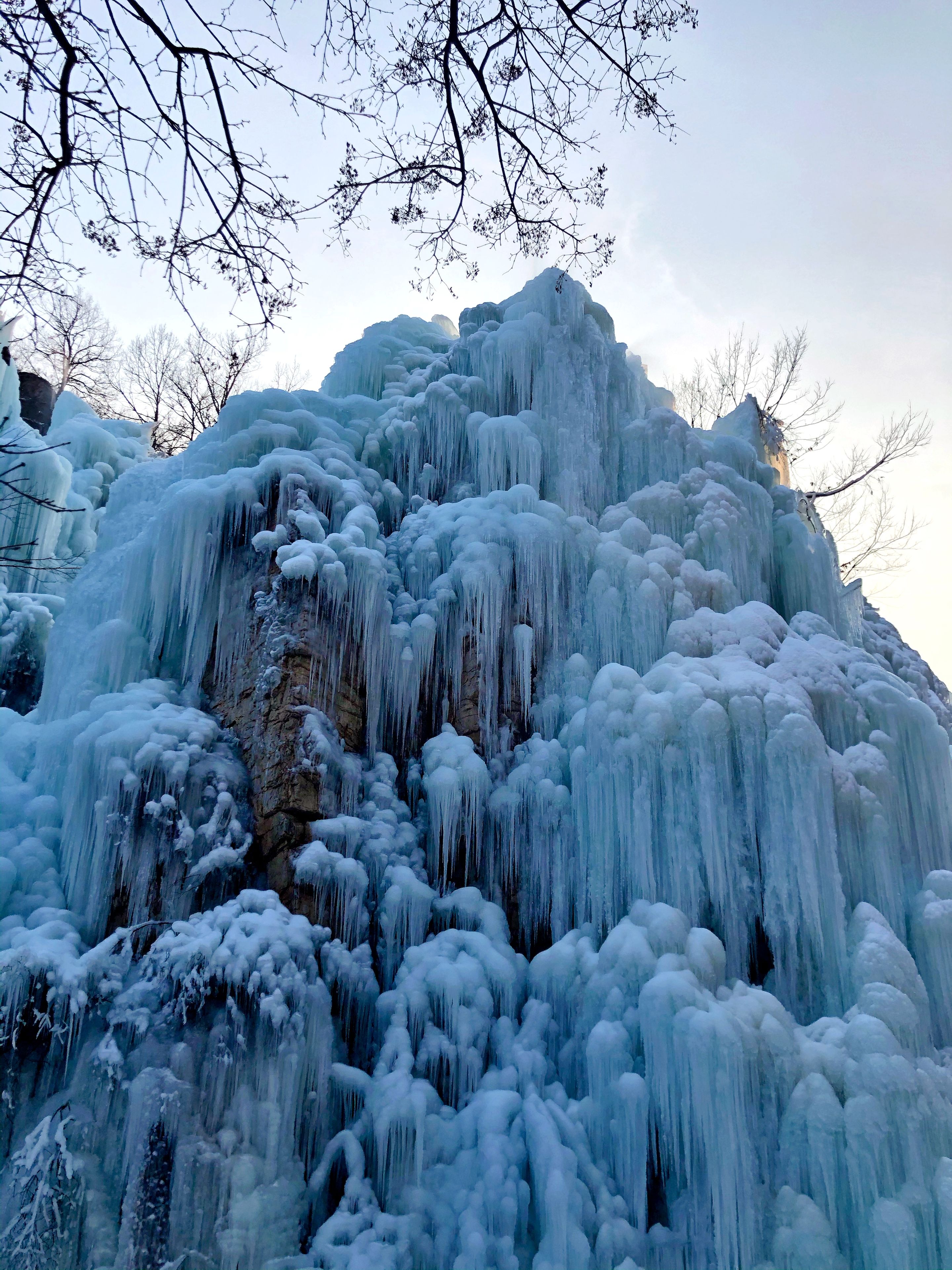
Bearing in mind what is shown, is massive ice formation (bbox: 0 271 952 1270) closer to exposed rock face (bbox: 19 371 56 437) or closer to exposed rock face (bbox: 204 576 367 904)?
exposed rock face (bbox: 204 576 367 904)

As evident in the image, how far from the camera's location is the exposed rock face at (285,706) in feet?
17.3

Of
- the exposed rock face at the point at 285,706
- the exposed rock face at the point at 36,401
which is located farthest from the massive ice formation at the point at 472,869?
the exposed rock face at the point at 36,401

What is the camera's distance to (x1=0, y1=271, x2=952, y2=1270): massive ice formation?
4113 millimetres

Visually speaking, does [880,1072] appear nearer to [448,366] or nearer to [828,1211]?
[828,1211]

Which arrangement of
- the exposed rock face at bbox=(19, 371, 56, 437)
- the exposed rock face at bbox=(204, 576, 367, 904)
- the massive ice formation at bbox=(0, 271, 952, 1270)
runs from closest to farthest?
1. the massive ice formation at bbox=(0, 271, 952, 1270)
2. the exposed rock face at bbox=(204, 576, 367, 904)
3. the exposed rock face at bbox=(19, 371, 56, 437)

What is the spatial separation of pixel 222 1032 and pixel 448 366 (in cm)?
581

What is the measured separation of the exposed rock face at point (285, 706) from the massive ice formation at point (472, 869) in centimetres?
2

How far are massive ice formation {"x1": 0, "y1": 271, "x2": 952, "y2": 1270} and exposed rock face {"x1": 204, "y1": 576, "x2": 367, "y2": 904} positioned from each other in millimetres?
25

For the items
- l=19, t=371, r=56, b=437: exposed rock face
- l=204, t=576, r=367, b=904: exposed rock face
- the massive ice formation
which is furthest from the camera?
l=19, t=371, r=56, b=437: exposed rock face

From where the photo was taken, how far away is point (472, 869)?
18.6ft

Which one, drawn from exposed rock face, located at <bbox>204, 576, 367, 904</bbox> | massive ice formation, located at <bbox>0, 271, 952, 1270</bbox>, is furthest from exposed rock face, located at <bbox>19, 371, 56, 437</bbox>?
exposed rock face, located at <bbox>204, 576, 367, 904</bbox>

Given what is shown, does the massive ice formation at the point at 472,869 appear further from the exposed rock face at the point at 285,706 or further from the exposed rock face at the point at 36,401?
the exposed rock face at the point at 36,401

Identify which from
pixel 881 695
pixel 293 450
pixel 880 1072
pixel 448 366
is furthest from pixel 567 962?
pixel 448 366

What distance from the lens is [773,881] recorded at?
5059mm
